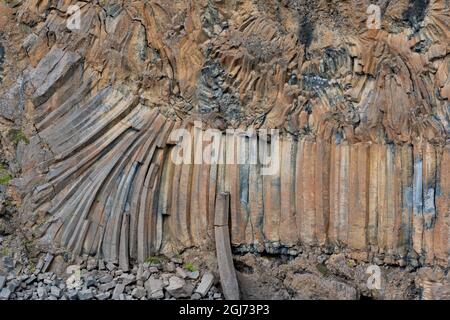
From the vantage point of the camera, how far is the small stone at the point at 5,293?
28.4ft

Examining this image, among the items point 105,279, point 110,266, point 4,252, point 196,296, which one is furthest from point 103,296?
point 4,252

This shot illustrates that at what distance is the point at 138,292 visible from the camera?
28.7 feet

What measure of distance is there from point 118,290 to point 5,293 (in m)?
1.43

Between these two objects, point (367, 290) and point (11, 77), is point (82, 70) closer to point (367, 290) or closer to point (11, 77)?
point (11, 77)

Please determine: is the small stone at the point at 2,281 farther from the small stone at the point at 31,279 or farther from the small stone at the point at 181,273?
the small stone at the point at 181,273

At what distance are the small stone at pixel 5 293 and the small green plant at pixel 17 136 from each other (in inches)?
82.1

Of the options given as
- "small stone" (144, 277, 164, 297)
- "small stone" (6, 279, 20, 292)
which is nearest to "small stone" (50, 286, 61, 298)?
"small stone" (6, 279, 20, 292)

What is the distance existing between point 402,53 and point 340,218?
91.6 inches

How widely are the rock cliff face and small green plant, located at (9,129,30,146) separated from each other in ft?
0.36

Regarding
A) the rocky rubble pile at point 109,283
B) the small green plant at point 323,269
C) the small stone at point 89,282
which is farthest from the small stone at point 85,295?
the small green plant at point 323,269

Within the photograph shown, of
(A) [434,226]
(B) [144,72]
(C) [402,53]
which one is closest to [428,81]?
(C) [402,53]

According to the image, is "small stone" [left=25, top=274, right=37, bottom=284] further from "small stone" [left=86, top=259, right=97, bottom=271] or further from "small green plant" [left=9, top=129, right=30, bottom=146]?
"small green plant" [left=9, top=129, right=30, bottom=146]

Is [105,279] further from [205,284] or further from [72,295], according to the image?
[205,284]

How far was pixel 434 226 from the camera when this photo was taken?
859cm
